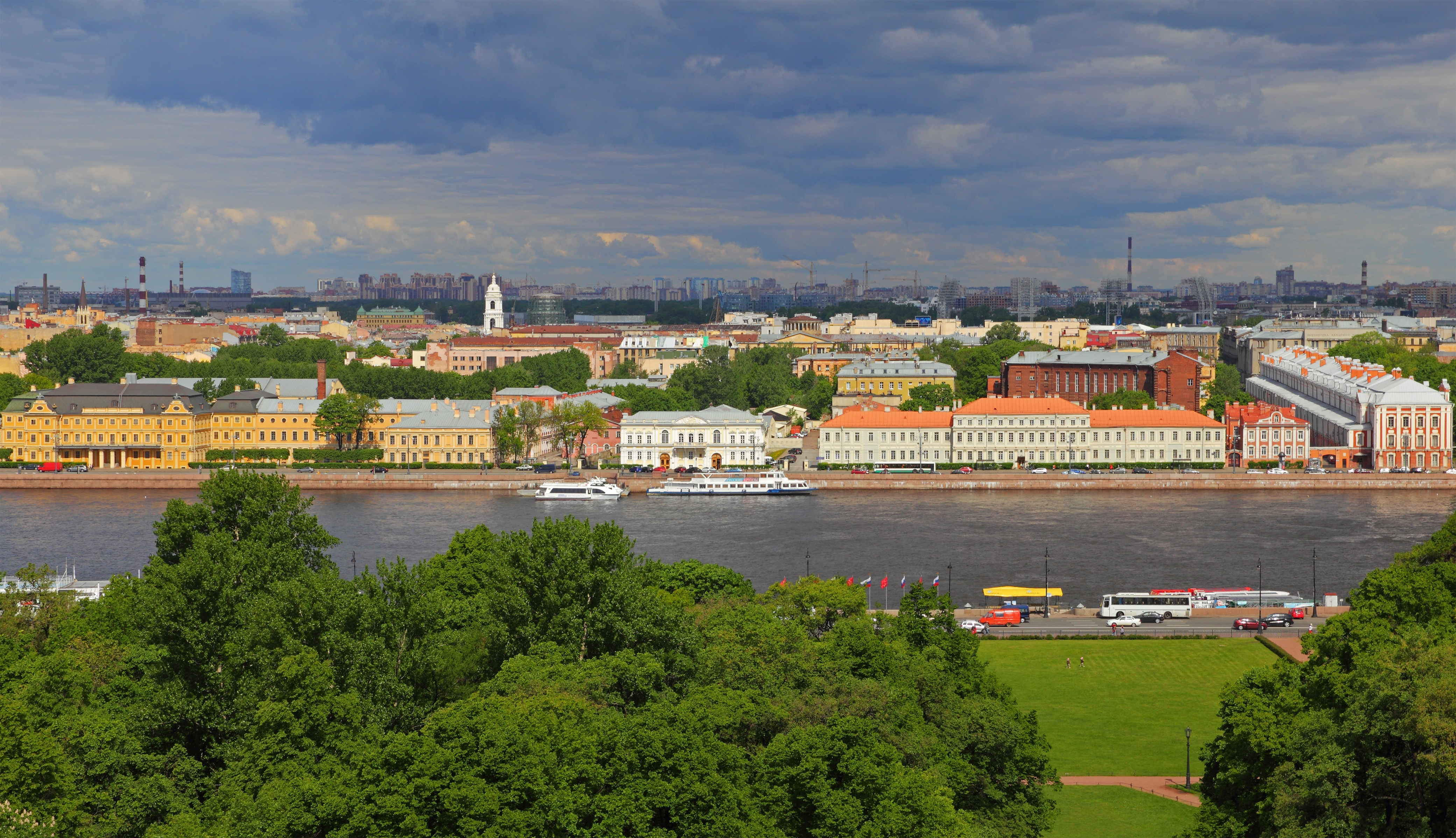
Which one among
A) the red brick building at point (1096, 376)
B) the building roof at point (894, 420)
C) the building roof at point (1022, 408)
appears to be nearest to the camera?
the building roof at point (1022, 408)

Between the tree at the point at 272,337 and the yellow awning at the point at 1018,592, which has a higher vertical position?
the tree at the point at 272,337

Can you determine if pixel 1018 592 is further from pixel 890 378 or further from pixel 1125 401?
pixel 890 378

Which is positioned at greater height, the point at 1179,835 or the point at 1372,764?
the point at 1372,764

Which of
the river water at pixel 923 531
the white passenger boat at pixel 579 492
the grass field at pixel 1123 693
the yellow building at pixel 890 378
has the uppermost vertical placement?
the yellow building at pixel 890 378

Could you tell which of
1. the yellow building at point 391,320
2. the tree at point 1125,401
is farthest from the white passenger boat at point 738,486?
the yellow building at point 391,320

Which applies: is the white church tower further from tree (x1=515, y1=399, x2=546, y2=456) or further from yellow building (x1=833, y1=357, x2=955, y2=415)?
tree (x1=515, y1=399, x2=546, y2=456)

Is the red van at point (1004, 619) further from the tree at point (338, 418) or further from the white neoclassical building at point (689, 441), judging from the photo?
the tree at point (338, 418)

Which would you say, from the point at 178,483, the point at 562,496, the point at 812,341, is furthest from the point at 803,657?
A: the point at 812,341

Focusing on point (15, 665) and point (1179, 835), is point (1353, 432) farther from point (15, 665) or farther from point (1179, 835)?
point (15, 665)
